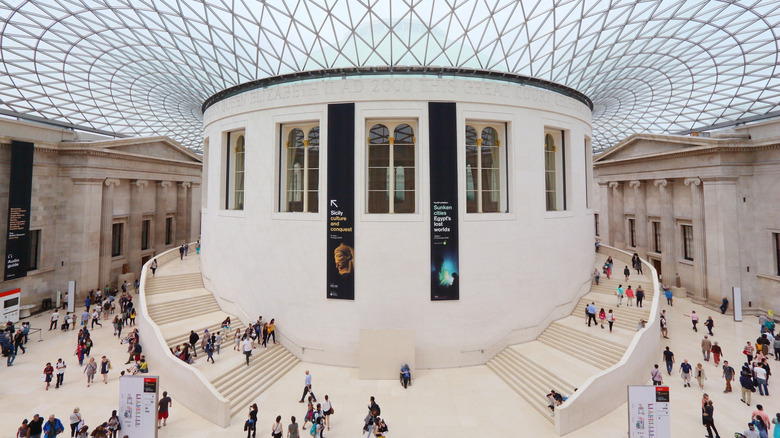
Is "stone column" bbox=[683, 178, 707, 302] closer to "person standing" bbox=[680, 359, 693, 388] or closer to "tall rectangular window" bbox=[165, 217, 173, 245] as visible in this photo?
"person standing" bbox=[680, 359, 693, 388]

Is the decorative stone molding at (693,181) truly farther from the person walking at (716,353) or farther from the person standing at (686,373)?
the person standing at (686,373)

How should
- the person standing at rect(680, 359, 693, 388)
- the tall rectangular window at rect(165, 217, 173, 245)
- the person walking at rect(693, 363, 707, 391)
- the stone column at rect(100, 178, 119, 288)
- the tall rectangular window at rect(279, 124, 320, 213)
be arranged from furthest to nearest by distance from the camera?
the tall rectangular window at rect(165, 217, 173, 245) < the stone column at rect(100, 178, 119, 288) < the tall rectangular window at rect(279, 124, 320, 213) < the person standing at rect(680, 359, 693, 388) < the person walking at rect(693, 363, 707, 391)

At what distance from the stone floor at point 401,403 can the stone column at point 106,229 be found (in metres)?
13.3

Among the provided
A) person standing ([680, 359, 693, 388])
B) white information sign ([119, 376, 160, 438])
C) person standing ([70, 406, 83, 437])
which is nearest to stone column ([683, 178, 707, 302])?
person standing ([680, 359, 693, 388])

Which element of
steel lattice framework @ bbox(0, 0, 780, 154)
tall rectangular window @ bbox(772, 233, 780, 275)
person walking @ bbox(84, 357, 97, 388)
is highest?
steel lattice framework @ bbox(0, 0, 780, 154)

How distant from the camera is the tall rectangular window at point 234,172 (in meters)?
22.7

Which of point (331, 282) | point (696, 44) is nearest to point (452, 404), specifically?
point (331, 282)

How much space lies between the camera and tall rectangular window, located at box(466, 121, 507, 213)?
19.2 m

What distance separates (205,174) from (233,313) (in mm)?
11989

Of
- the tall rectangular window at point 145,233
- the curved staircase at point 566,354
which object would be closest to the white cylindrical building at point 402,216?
the curved staircase at point 566,354

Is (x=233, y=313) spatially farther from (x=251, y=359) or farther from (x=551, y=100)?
(x=551, y=100)

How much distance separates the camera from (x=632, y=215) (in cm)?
3669

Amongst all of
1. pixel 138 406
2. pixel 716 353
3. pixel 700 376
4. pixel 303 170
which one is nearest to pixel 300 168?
pixel 303 170

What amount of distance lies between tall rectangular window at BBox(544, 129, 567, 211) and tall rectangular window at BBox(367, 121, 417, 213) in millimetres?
9415
